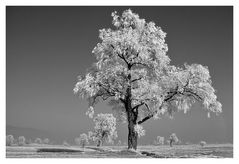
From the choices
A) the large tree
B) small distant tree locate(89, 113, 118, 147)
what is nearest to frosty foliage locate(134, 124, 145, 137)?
the large tree

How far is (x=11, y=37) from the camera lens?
2158 centimetres

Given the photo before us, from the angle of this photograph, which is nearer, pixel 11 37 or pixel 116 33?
pixel 116 33

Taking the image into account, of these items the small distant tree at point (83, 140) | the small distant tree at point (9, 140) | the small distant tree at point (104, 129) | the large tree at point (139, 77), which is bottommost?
the small distant tree at point (83, 140)

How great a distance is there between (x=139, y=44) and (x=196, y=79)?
290 cm

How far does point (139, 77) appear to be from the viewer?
19.4m

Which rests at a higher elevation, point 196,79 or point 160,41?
point 160,41

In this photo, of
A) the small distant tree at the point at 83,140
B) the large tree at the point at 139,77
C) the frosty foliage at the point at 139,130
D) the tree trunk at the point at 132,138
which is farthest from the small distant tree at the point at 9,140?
the frosty foliage at the point at 139,130

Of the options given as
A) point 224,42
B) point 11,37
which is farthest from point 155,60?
point 11,37

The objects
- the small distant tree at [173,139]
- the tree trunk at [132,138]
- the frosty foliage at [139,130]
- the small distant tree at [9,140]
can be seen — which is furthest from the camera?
the small distant tree at [173,139]

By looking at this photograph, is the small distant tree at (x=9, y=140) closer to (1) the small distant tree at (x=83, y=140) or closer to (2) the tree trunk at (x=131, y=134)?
(1) the small distant tree at (x=83, y=140)

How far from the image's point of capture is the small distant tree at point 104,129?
2495cm
